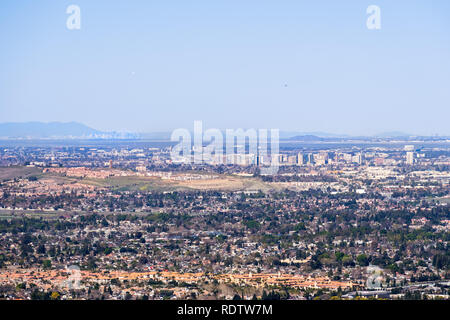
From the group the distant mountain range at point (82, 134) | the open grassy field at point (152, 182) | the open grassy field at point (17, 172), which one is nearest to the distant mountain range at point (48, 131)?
the distant mountain range at point (82, 134)

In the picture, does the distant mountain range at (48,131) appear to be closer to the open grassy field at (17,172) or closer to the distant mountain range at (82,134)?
the distant mountain range at (82,134)

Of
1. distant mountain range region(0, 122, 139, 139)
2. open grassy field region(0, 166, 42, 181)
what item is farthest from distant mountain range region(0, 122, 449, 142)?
open grassy field region(0, 166, 42, 181)

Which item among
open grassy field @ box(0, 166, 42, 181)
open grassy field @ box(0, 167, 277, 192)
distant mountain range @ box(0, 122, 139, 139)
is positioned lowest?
open grassy field @ box(0, 167, 277, 192)

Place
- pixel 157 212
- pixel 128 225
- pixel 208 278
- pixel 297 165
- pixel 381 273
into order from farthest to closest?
1. pixel 297 165
2. pixel 157 212
3. pixel 128 225
4. pixel 381 273
5. pixel 208 278

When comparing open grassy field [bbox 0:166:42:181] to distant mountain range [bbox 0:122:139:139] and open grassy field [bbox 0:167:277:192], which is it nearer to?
open grassy field [bbox 0:167:277:192]
